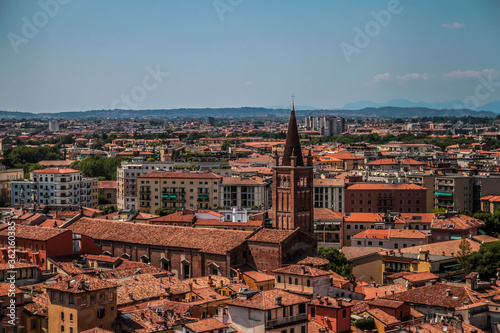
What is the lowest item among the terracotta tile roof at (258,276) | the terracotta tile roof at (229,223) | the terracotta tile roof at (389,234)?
the terracotta tile roof at (389,234)

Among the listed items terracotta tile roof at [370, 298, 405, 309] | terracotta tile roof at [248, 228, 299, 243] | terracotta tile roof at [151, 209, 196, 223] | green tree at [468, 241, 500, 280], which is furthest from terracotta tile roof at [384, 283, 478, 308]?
terracotta tile roof at [151, 209, 196, 223]

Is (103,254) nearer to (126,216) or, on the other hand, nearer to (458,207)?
(126,216)

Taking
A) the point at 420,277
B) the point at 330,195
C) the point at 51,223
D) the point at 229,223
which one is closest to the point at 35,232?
the point at 51,223

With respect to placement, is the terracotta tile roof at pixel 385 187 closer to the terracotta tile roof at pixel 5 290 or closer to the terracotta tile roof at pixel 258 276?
the terracotta tile roof at pixel 258 276

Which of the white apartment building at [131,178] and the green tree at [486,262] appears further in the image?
the white apartment building at [131,178]

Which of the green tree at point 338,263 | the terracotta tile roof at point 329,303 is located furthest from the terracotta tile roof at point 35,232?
the terracotta tile roof at point 329,303

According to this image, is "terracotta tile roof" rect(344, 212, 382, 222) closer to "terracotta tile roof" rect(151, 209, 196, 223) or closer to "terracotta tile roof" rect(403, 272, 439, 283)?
"terracotta tile roof" rect(151, 209, 196, 223)

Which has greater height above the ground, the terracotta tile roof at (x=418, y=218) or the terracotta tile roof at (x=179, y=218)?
the terracotta tile roof at (x=179, y=218)
